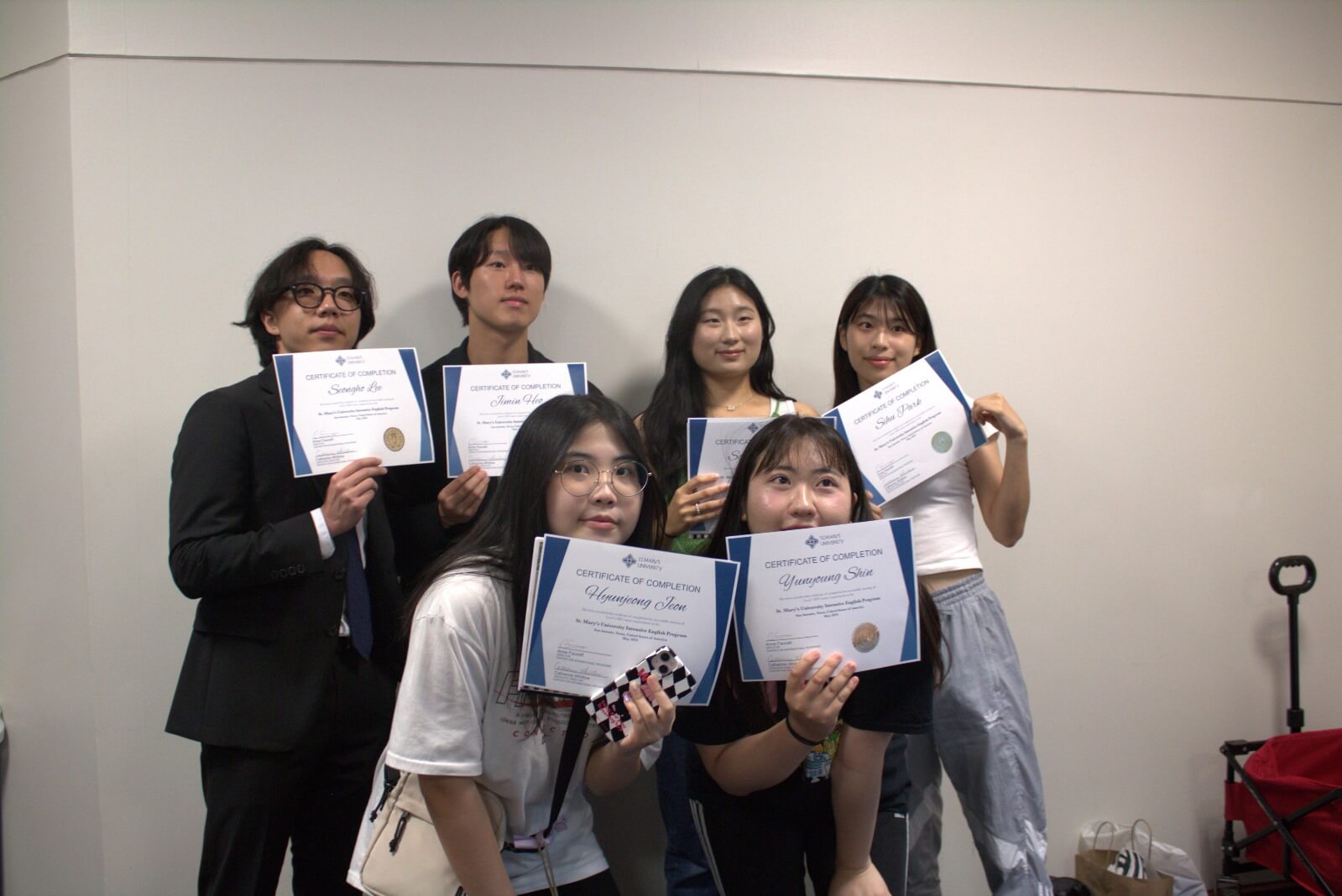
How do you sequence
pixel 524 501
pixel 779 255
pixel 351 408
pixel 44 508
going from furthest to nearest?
1. pixel 779 255
2. pixel 44 508
3. pixel 351 408
4. pixel 524 501

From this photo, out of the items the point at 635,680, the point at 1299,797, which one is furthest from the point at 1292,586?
the point at 635,680

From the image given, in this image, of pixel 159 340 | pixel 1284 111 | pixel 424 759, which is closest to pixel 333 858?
pixel 424 759

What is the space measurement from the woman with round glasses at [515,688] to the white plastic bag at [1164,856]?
204cm

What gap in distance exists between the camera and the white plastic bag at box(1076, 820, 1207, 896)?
2664 mm

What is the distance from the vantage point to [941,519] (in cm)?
214

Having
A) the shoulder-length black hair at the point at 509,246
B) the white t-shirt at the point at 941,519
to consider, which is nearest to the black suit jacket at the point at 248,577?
the shoulder-length black hair at the point at 509,246

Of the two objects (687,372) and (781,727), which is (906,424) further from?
(781,727)

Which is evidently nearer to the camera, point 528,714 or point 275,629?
point 528,714

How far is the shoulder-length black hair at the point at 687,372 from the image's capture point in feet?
7.20

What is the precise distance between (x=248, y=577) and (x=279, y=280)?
0.65 metres

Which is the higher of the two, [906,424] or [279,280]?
[279,280]

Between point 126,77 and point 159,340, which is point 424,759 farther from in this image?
point 126,77

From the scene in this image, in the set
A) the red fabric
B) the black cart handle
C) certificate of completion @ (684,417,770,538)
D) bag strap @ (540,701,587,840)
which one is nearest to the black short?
bag strap @ (540,701,587,840)

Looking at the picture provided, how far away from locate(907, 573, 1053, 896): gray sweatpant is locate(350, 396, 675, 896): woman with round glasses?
3.17 ft
